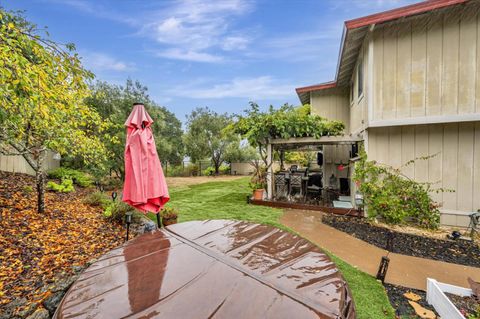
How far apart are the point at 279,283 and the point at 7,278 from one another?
395 cm

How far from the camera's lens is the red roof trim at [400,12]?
480 cm

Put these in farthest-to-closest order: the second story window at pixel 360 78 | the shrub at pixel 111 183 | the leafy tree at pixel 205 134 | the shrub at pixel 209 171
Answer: the shrub at pixel 209 171 → the leafy tree at pixel 205 134 → the shrub at pixel 111 183 → the second story window at pixel 360 78

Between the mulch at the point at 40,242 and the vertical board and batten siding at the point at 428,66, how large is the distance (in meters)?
7.23

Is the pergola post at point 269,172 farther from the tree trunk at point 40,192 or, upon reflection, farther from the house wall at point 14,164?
the house wall at point 14,164

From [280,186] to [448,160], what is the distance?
4836 millimetres

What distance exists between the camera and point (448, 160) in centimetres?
538

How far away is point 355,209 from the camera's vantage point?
6320 mm

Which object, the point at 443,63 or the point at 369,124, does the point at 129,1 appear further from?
the point at 443,63

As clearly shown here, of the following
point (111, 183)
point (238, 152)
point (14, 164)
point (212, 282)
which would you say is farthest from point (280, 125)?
point (238, 152)

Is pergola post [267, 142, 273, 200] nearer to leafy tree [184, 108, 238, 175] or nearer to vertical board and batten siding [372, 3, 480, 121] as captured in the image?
vertical board and batten siding [372, 3, 480, 121]

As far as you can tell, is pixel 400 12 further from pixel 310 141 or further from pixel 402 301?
pixel 402 301

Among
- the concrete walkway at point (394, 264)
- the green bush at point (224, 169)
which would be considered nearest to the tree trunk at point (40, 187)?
the concrete walkway at point (394, 264)

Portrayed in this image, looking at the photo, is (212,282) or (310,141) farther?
(310,141)

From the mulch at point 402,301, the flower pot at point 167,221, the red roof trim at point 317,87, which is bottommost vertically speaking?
the mulch at point 402,301
